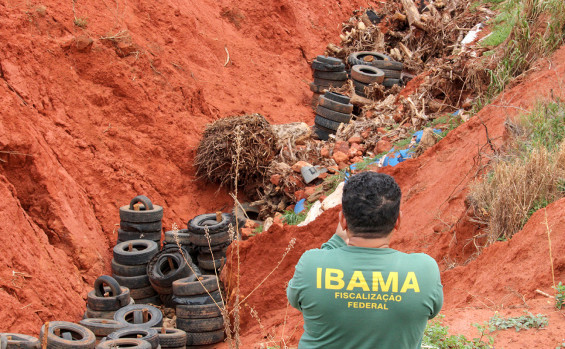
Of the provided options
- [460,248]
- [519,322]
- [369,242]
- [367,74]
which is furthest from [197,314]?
[367,74]

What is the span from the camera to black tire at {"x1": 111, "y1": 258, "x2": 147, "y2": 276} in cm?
916

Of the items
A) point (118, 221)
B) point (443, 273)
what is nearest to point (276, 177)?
point (118, 221)

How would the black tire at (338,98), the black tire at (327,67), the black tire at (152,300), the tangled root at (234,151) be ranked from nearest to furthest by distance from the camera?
the black tire at (152,300) → the tangled root at (234,151) → the black tire at (338,98) → the black tire at (327,67)

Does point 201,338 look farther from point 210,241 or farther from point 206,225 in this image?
point 206,225

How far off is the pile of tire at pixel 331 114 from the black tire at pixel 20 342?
878 cm

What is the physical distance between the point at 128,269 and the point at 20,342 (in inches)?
124

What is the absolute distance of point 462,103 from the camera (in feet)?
37.7

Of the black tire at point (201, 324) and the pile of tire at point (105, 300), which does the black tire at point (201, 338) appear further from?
the pile of tire at point (105, 300)

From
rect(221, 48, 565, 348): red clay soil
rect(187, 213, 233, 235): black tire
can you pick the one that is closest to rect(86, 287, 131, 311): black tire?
rect(221, 48, 565, 348): red clay soil

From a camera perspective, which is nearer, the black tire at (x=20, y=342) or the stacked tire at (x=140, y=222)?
the black tire at (x=20, y=342)

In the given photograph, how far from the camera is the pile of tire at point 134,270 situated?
914cm

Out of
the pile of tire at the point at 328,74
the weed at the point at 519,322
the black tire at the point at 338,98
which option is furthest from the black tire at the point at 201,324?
the pile of tire at the point at 328,74

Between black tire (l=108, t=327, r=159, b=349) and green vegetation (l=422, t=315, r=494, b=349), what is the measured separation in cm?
381

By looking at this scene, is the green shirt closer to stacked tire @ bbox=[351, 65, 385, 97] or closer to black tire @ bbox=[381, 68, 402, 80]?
stacked tire @ bbox=[351, 65, 385, 97]
